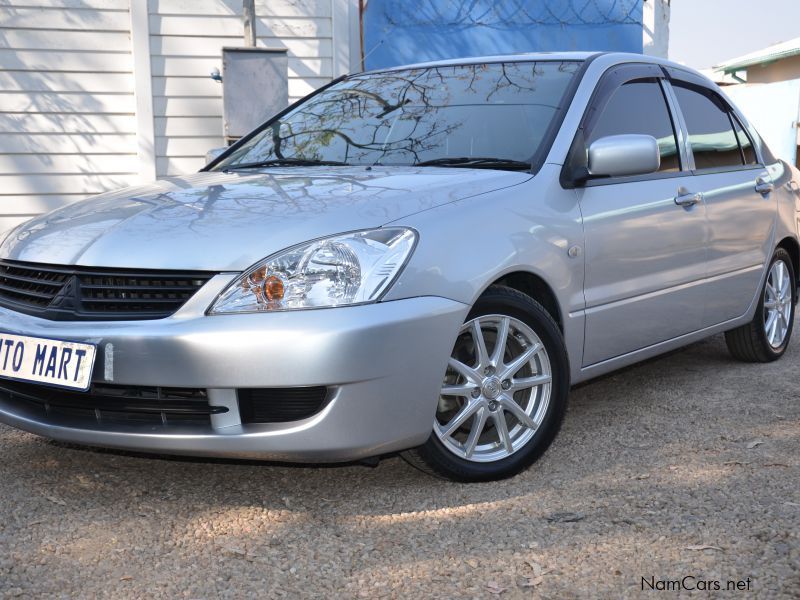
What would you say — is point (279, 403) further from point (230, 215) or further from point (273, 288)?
point (230, 215)

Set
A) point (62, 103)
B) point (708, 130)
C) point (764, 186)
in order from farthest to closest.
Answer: point (62, 103) < point (764, 186) < point (708, 130)

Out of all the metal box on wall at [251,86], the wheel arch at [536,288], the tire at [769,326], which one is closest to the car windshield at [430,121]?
→ the wheel arch at [536,288]

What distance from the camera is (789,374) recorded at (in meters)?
5.20

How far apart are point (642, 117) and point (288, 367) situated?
2.31 metres

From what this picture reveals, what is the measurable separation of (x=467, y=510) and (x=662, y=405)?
1697 millimetres

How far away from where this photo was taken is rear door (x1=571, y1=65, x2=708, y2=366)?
3865 mm

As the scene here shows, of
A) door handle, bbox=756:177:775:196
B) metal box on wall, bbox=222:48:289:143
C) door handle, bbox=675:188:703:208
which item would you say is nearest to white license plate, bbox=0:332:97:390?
door handle, bbox=675:188:703:208

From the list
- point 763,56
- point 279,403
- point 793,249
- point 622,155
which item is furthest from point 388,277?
point 763,56

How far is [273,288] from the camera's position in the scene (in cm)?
295

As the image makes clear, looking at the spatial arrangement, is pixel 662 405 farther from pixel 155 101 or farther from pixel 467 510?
pixel 155 101

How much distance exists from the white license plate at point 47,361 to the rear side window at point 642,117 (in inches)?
87.1

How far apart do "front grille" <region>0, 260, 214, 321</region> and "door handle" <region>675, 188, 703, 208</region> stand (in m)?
2.29

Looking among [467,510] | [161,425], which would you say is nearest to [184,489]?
[161,425]

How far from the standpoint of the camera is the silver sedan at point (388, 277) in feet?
9.66
